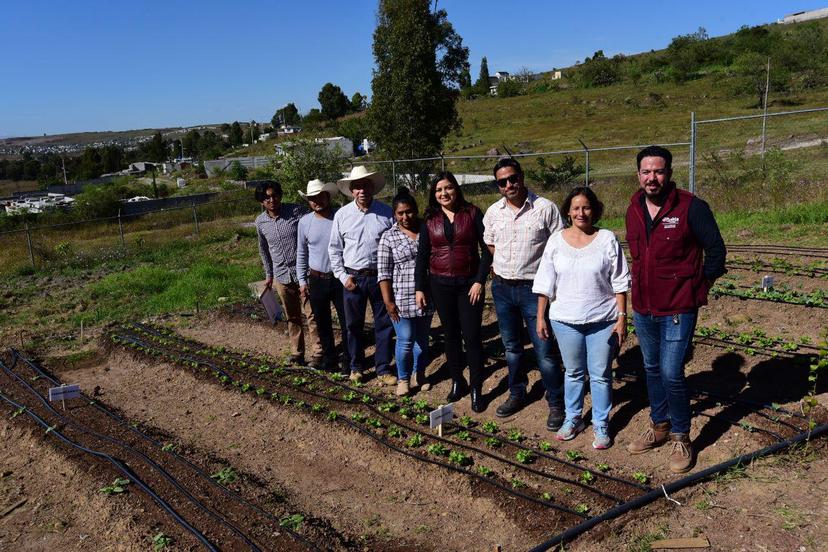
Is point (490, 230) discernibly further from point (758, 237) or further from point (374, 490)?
point (758, 237)

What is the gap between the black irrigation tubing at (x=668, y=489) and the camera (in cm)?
339

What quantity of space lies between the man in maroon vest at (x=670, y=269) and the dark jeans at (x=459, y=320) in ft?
4.24

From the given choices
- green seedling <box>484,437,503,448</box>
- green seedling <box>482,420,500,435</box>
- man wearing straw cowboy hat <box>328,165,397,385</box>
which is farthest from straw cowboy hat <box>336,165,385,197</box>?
green seedling <box>484,437,503,448</box>

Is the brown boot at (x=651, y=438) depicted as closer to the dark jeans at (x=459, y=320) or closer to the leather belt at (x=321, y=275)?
the dark jeans at (x=459, y=320)

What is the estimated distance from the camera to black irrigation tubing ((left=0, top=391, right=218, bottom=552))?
389 centimetres

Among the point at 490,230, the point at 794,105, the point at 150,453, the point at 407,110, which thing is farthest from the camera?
the point at 794,105

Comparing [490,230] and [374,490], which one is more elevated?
[490,230]

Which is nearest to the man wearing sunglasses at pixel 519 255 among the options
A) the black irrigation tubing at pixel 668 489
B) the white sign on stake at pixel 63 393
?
the black irrigation tubing at pixel 668 489

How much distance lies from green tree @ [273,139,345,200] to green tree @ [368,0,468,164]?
340cm

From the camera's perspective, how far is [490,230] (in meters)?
4.70

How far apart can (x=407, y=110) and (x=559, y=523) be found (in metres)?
23.2

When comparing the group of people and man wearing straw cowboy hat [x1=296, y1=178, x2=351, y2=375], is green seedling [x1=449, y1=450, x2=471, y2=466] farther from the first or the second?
man wearing straw cowboy hat [x1=296, y1=178, x2=351, y2=375]

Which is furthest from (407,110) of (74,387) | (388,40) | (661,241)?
(661,241)

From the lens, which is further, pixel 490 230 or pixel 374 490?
pixel 490 230
